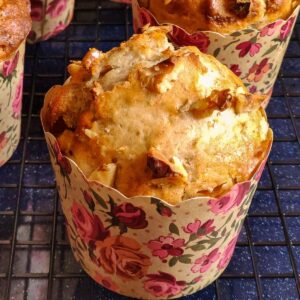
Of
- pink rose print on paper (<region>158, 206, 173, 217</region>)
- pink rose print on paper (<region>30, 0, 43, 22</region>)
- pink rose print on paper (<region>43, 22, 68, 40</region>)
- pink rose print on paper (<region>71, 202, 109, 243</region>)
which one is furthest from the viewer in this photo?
pink rose print on paper (<region>43, 22, 68, 40</region>)

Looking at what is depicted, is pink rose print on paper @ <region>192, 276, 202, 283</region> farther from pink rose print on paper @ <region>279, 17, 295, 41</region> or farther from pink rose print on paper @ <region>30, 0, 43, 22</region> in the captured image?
pink rose print on paper @ <region>30, 0, 43, 22</region>

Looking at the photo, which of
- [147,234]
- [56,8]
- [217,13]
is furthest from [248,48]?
[56,8]

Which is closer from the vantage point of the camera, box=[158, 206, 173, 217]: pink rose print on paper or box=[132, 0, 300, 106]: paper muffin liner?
box=[158, 206, 173, 217]: pink rose print on paper

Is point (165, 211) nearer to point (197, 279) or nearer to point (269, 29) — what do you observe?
point (197, 279)

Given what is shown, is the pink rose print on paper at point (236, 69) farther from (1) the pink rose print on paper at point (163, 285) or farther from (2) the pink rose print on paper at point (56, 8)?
(2) the pink rose print on paper at point (56, 8)

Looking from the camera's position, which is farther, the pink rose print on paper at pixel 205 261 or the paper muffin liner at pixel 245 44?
the paper muffin liner at pixel 245 44

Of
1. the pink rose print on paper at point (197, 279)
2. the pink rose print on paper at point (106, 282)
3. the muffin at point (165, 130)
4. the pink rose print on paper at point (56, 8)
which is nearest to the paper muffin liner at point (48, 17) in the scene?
the pink rose print on paper at point (56, 8)

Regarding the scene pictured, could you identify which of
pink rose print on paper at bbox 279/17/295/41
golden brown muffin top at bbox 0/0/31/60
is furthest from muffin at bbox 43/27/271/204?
pink rose print on paper at bbox 279/17/295/41
